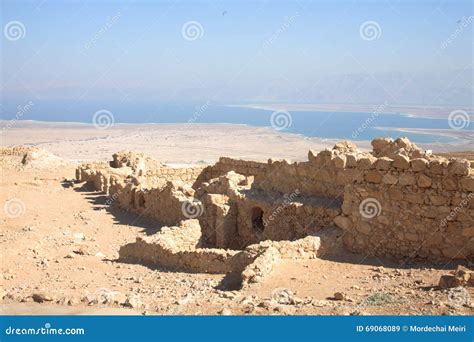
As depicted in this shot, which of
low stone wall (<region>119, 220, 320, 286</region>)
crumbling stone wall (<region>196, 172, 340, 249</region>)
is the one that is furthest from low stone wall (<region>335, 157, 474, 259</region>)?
crumbling stone wall (<region>196, 172, 340, 249</region>)

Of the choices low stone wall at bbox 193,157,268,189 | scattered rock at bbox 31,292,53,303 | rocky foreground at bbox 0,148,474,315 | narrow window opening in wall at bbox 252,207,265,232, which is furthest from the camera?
low stone wall at bbox 193,157,268,189

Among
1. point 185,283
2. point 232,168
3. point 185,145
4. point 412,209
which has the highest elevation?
point 185,145

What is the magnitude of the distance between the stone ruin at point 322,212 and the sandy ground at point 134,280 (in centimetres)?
34

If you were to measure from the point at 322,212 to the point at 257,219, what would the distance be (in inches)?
106

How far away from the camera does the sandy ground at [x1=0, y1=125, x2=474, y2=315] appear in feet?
21.4

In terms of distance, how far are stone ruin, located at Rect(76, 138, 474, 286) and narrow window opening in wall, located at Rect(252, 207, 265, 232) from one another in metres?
0.02

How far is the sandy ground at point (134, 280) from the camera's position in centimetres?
653

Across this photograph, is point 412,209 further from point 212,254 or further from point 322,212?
point 212,254

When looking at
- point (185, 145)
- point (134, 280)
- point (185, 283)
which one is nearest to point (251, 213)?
point (134, 280)

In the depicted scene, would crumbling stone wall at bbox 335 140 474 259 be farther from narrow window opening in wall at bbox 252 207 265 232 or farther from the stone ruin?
narrow window opening in wall at bbox 252 207 265 232

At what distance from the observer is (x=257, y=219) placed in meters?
13.1

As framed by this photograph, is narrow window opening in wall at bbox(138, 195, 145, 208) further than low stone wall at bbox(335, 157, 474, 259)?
Yes

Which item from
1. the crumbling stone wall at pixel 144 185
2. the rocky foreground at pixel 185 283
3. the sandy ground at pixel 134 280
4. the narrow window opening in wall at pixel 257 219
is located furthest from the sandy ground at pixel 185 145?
the rocky foreground at pixel 185 283

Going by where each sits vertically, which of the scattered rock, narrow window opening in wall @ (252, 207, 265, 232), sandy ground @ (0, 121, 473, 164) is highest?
sandy ground @ (0, 121, 473, 164)
